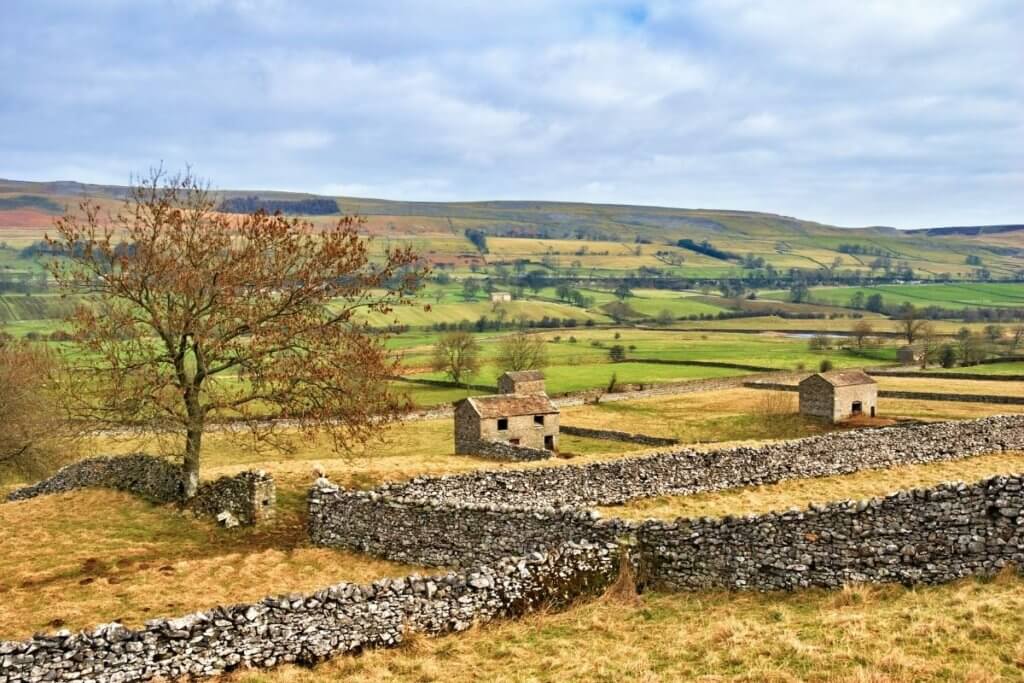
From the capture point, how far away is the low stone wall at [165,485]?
888 inches

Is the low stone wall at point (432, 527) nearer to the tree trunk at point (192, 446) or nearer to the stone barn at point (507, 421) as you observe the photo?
the tree trunk at point (192, 446)

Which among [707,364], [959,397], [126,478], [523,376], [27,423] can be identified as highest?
[126,478]

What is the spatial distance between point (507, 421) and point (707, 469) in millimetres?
23968

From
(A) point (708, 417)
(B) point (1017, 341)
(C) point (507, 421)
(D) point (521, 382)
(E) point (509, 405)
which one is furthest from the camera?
(B) point (1017, 341)

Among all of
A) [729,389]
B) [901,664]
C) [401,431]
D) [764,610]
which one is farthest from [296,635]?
[729,389]

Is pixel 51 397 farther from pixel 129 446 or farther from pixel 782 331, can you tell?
pixel 782 331

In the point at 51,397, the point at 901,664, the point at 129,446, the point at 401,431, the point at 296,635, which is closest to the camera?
the point at 901,664

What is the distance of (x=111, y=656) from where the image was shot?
12.0m

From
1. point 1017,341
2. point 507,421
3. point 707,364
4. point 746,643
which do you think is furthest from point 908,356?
point 746,643

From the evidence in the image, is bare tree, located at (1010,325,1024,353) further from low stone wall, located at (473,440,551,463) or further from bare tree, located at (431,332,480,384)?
low stone wall, located at (473,440,551,463)

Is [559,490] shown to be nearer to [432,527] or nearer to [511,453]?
[432,527]

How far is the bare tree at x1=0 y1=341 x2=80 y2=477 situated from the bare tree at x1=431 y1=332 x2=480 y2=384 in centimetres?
5436

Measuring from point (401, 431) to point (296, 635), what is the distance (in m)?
52.4

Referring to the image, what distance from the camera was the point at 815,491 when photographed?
24859mm
